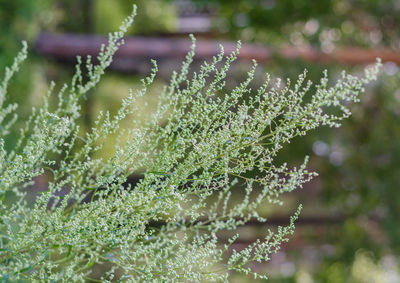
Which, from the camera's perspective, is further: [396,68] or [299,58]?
[396,68]

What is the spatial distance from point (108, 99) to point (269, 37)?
1.96 m

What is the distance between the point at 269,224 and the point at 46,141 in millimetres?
5299

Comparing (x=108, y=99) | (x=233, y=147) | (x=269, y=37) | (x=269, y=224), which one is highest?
(x=269, y=37)

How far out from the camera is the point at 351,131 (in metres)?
5.78

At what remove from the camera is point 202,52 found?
5.43 m

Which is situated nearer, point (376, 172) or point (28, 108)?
point (28, 108)

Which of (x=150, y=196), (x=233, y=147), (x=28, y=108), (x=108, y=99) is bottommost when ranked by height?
(x=150, y=196)

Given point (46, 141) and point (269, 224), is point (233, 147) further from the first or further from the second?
point (269, 224)

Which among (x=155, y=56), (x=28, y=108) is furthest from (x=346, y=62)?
(x=28, y=108)

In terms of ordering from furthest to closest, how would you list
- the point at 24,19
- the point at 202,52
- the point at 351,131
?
the point at 351,131 < the point at 202,52 < the point at 24,19

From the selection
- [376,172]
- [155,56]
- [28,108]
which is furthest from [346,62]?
[28,108]

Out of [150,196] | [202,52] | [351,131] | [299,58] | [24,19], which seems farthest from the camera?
[351,131]

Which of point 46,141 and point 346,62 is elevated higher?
point 346,62

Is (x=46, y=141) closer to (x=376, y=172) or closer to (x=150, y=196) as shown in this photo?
(x=150, y=196)
